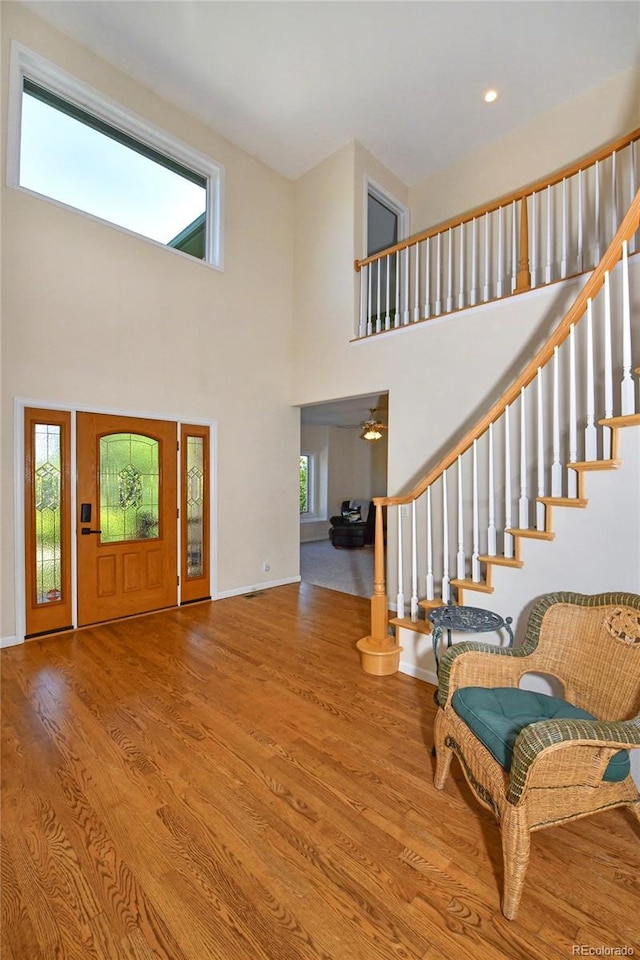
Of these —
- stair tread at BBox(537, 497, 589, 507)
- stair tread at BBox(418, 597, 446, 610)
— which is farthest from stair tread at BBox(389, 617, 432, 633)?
stair tread at BBox(537, 497, 589, 507)

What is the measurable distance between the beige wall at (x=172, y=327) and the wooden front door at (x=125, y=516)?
0.31 m

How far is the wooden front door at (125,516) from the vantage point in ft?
13.3

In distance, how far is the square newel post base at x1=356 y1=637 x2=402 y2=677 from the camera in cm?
307

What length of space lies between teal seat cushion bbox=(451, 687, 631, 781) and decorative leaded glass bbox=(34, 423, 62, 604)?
12.1 feet

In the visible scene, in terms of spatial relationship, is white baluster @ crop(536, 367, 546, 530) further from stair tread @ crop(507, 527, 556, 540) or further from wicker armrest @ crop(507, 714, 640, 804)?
wicker armrest @ crop(507, 714, 640, 804)

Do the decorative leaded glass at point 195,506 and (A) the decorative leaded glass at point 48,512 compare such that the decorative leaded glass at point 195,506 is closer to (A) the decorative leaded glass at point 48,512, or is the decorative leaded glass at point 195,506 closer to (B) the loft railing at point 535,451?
(A) the decorative leaded glass at point 48,512

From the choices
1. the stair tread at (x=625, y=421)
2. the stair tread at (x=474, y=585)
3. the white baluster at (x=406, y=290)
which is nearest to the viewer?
the stair tread at (x=625, y=421)

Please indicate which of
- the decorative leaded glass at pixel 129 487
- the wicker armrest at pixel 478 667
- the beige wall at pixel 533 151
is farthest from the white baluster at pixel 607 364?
the decorative leaded glass at pixel 129 487

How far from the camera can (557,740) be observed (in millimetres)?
1301

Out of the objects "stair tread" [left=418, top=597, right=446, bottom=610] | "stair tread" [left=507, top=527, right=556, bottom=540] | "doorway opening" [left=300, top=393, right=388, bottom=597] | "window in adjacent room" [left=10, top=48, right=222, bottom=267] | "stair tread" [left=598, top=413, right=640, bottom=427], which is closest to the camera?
"stair tread" [left=598, top=413, right=640, bottom=427]

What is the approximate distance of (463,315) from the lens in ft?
13.1

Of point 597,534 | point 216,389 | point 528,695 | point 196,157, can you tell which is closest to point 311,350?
point 216,389

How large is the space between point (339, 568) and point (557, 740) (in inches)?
217

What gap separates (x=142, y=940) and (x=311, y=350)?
5.34m
